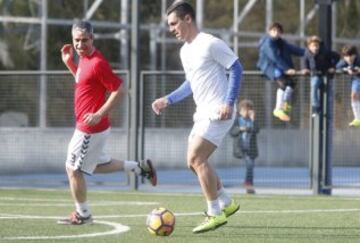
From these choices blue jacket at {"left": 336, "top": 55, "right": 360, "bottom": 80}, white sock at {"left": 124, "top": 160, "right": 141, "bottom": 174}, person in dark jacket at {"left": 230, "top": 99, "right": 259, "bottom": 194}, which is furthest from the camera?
person in dark jacket at {"left": 230, "top": 99, "right": 259, "bottom": 194}

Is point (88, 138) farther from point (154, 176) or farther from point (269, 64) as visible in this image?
point (269, 64)

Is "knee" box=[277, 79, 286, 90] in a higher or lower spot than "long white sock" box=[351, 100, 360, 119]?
higher

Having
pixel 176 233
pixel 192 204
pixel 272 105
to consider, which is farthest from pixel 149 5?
pixel 176 233

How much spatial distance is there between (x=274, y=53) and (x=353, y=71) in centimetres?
130

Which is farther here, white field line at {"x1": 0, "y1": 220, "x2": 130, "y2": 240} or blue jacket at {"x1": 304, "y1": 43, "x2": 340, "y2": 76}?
blue jacket at {"x1": 304, "y1": 43, "x2": 340, "y2": 76}

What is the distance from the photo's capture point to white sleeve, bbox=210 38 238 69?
10.9m

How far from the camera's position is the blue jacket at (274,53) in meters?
18.2

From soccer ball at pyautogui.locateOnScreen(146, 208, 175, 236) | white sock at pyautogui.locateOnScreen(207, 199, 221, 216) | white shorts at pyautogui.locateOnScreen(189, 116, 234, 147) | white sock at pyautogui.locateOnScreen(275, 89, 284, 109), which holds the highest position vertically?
white sock at pyautogui.locateOnScreen(275, 89, 284, 109)

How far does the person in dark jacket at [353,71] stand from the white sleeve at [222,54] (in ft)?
25.0

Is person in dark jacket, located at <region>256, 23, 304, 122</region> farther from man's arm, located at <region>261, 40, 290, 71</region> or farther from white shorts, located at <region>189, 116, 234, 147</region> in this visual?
white shorts, located at <region>189, 116, 234, 147</region>

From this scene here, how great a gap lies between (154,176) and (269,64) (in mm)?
5554

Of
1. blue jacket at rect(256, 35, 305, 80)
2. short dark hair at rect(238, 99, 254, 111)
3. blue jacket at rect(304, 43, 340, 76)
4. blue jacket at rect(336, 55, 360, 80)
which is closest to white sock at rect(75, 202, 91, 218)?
blue jacket at rect(256, 35, 305, 80)

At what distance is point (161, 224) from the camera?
1056 centimetres

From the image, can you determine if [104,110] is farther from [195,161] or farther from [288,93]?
[288,93]
